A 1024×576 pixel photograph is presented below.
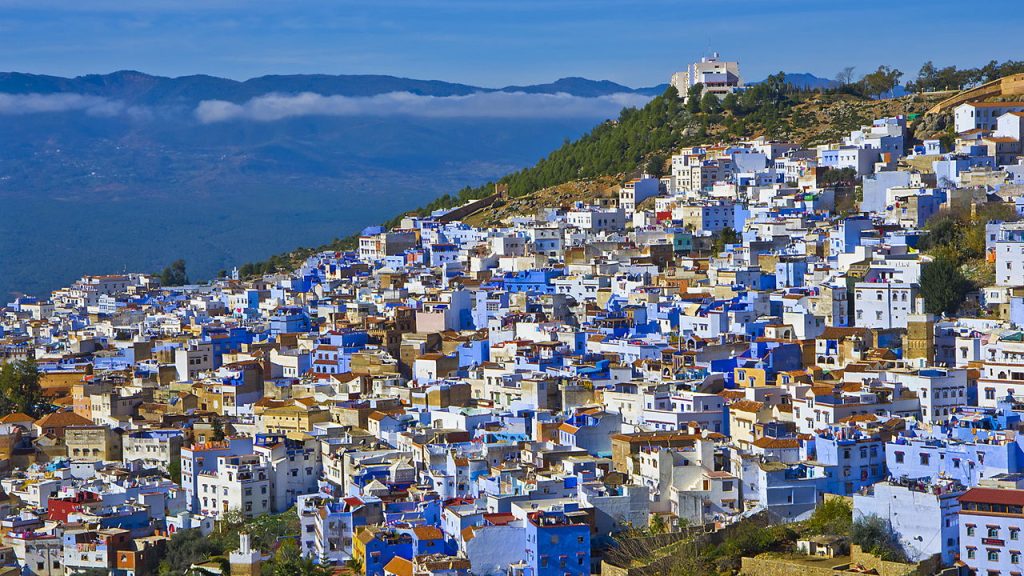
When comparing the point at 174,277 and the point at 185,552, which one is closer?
the point at 185,552

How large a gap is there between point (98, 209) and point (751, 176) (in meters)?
71.4

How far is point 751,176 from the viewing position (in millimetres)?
42625

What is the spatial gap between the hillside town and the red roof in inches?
2.4

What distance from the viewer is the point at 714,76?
181ft

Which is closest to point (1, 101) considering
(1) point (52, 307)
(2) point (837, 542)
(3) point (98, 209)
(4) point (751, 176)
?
(3) point (98, 209)

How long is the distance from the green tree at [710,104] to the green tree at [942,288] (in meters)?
24.3

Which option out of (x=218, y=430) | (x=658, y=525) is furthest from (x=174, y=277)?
(x=658, y=525)

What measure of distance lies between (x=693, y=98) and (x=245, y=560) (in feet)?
115

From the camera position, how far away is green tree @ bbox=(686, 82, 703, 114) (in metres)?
53.4

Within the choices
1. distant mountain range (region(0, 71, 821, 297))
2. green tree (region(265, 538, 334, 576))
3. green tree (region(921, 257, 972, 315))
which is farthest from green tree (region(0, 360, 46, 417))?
distant mountain range (region(0, 71, 821, 297))

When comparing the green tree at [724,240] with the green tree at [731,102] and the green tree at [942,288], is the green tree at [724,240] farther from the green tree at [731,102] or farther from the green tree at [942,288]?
the green tree at [731,102]

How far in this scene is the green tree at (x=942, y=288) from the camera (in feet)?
92.5

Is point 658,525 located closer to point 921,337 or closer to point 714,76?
point 921,337

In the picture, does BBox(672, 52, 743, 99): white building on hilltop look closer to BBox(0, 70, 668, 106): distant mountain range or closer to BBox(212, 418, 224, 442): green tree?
BBox(212, 418, 224, 442): green tree
